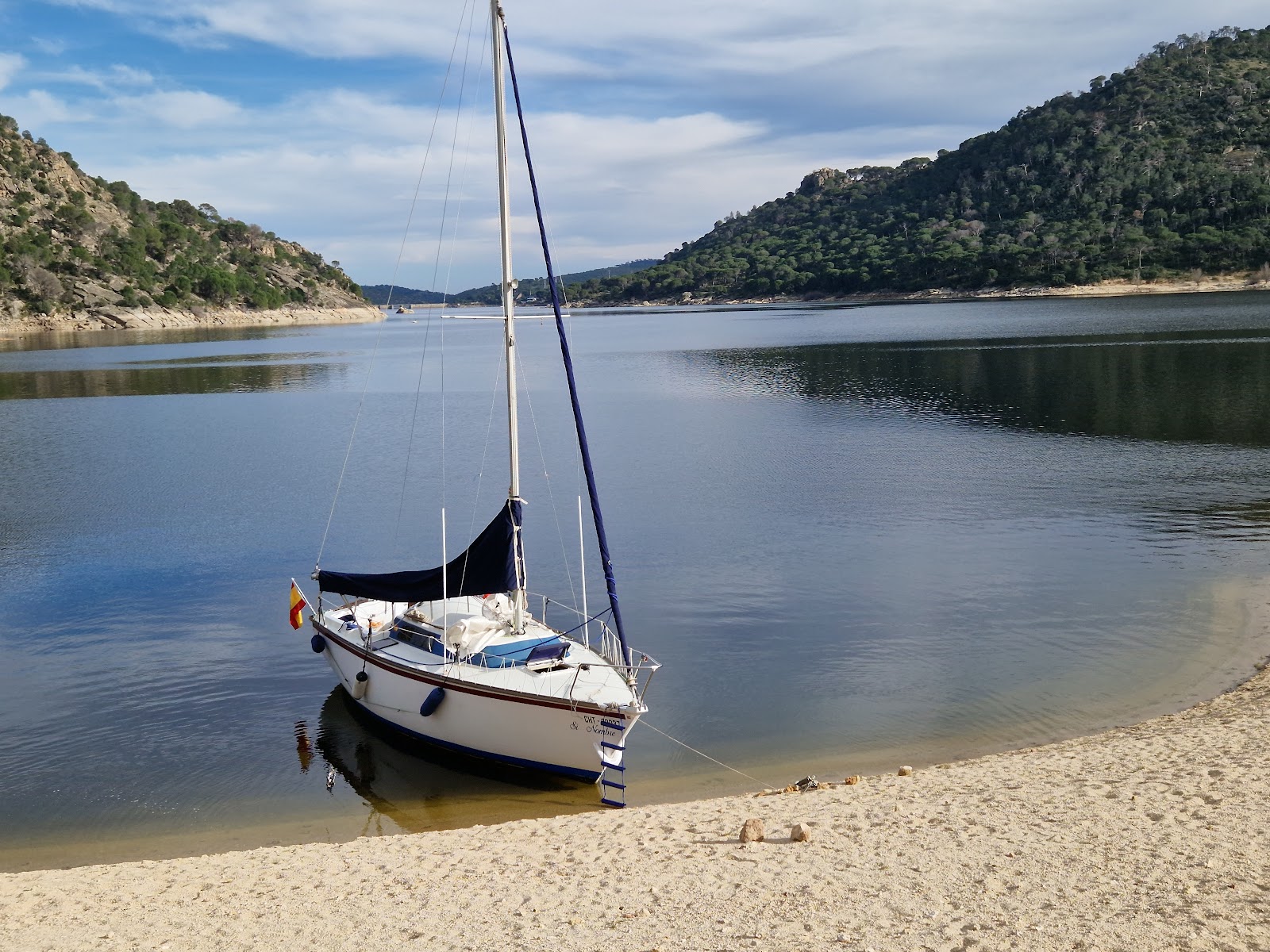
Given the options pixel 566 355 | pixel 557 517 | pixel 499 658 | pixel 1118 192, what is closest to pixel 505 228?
pixel 566 355

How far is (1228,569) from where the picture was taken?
2022 centimetres

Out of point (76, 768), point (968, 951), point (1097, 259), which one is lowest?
point (76, 768)

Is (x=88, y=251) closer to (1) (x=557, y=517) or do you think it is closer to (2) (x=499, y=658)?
(1) (x=557, y=517)

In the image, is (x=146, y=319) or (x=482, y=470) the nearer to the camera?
(x=482, y=470)

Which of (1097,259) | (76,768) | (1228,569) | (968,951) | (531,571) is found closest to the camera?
(968,951)

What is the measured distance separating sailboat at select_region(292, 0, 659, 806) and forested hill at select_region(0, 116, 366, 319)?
12736 centimetres

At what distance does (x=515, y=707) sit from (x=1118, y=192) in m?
160

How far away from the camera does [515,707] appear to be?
12773mm

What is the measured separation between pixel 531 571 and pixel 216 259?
177952mm

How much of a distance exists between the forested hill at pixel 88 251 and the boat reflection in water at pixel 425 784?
127904mm

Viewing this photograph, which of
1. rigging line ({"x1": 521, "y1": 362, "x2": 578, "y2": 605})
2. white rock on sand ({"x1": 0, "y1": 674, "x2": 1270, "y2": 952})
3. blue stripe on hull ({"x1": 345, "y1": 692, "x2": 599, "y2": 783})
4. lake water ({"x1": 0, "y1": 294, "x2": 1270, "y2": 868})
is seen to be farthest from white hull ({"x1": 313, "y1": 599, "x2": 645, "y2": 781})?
rigging line ({"x1": 521, "y1": 362, "x2": 578, "y2": 605})

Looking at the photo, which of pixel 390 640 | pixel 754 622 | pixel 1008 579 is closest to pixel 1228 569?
pixel 1008 579

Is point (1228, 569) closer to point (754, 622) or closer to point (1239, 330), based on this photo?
point (754, 622)

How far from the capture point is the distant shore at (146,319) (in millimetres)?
123312
